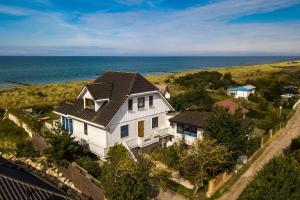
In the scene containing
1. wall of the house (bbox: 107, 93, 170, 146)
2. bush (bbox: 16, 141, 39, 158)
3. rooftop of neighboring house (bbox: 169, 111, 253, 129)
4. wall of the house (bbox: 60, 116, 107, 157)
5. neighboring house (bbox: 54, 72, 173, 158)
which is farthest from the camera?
rooftop of neighboring house (bbox: 169, 111, 253, 129)

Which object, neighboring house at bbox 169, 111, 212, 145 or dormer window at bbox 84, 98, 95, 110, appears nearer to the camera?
neighboring house at bbox 169, 111, 212, 145

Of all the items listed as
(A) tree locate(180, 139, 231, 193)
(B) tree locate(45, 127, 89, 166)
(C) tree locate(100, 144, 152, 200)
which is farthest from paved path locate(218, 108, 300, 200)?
(B) tree locate(45, 127, 89, 166)

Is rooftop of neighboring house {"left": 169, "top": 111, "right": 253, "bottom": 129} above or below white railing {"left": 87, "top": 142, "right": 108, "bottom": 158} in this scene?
above

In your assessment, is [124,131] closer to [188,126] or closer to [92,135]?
[92,135]

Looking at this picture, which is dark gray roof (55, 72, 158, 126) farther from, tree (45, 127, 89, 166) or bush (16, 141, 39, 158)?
bush (16, 141, 39, 158)

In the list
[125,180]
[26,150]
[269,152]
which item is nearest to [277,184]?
[125,180]

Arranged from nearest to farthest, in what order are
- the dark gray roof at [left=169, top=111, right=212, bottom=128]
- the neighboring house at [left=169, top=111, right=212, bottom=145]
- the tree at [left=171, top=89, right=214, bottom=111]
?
the dark gray roof at [left=169, top=111, right=212, bottom=128]
the neighboring house at [left=169, top=111, right=212, bottom=145]
the tree at [left=171, top=89, right=214, bottom=111]
